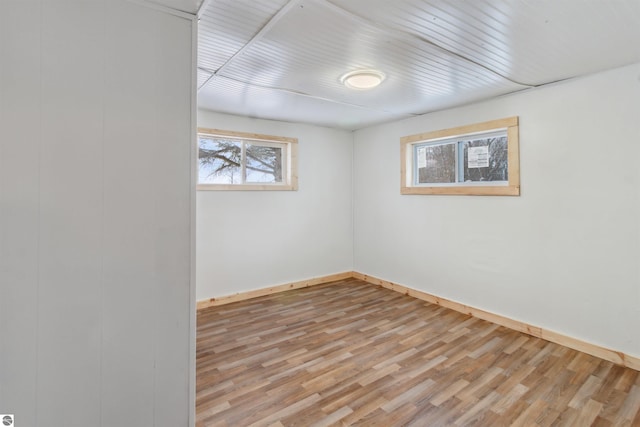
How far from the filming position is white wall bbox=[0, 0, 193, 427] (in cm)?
131

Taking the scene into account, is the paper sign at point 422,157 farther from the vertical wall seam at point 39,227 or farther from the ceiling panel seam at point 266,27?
the vertical wall seam at point 39,227

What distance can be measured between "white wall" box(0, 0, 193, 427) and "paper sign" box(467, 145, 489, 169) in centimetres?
318

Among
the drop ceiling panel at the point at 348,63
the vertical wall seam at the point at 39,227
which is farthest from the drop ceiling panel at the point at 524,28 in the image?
the vertical wall seam at the point at 39,227

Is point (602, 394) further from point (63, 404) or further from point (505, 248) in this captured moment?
point (63, 404)

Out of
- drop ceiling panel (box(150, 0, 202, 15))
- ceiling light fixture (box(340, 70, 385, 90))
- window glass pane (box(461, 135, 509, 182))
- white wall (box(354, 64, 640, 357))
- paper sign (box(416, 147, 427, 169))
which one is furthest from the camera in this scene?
paper sign (box(416, 147, 427, 169))

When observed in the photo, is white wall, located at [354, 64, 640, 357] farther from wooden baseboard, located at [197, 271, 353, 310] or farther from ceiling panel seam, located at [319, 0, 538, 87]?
wooden baseboard, located at [197, 271, 353, 310]

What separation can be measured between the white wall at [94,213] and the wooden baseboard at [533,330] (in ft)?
10.1

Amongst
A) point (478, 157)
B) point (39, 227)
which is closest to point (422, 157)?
point (478, 157)

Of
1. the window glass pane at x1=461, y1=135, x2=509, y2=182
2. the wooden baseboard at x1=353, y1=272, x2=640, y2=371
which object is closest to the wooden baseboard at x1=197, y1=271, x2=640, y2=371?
the wooden baseboard at x1=353, y1=272, x2=640, y2=371

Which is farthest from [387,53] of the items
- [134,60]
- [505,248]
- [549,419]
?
[549,419]

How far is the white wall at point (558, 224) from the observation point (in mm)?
2484

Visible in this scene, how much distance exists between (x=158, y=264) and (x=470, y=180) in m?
3.40

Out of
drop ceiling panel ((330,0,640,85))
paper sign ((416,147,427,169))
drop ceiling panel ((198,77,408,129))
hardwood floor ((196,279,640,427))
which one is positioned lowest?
hardwood floor ((196,279,640,427))

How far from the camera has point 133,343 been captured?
154 cm
